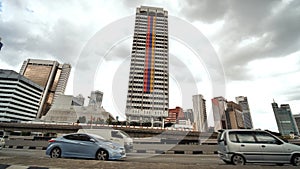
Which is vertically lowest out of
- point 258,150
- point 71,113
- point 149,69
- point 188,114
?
point 258,150

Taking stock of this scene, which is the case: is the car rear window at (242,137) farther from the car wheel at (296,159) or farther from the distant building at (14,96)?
the distant building at (14,96)

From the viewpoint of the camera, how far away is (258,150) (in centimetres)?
630

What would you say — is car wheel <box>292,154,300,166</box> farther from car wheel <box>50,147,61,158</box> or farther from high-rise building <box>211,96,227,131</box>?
high-rise building <box>211,96,227,131</box>

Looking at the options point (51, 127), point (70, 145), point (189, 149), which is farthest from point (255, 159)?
point (51, 127)

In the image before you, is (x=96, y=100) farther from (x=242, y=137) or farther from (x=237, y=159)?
(x=237, y=159)

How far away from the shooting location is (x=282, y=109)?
16275cm

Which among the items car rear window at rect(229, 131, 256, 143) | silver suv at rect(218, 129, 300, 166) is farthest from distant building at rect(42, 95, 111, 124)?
silver suv at rect(218, 129, 300, 166)

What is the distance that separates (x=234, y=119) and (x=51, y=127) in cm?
14334

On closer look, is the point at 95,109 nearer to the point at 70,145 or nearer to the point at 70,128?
the point at 70,128

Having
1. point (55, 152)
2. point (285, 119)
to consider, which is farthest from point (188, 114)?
point (55, 152)

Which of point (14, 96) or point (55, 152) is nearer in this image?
point (55, 152)

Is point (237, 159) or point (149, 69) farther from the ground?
point (149, 69)

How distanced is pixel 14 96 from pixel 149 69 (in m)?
86.6

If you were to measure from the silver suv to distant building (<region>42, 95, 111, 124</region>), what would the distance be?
258ft
